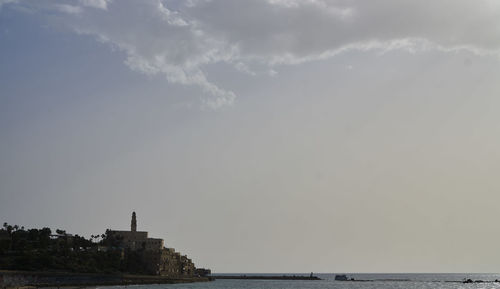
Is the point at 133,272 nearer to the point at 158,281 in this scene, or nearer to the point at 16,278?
the point at 158,281

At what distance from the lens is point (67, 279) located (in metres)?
120

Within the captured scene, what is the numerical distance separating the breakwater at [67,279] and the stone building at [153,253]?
6996mm

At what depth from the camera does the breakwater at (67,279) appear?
4031 inches

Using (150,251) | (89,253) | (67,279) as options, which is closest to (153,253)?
(150,251)

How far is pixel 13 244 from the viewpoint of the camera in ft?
464

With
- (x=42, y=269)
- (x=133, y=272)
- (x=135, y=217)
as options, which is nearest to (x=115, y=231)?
(x=135, y=217)

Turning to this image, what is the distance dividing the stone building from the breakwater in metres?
7.00

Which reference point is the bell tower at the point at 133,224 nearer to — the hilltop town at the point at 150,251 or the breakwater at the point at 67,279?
the hilltop town at the point at 150,251

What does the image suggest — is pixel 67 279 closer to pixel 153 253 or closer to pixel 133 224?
pixel 153 253

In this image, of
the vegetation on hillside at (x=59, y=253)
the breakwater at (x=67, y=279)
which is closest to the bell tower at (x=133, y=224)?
the vegetation on hillside at (x=59, y=253)

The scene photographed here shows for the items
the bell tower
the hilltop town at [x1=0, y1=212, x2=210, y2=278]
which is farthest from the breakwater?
the bell tower

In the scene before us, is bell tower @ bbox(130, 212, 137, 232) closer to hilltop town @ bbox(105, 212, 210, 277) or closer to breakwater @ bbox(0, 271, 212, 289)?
hilltop town @ bbox(105, 212, 210, 277)

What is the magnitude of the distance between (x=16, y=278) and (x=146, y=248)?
66.5 metres

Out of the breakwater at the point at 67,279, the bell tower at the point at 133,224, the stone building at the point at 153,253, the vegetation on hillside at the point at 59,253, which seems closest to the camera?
the breakwater at the point at 67,279
